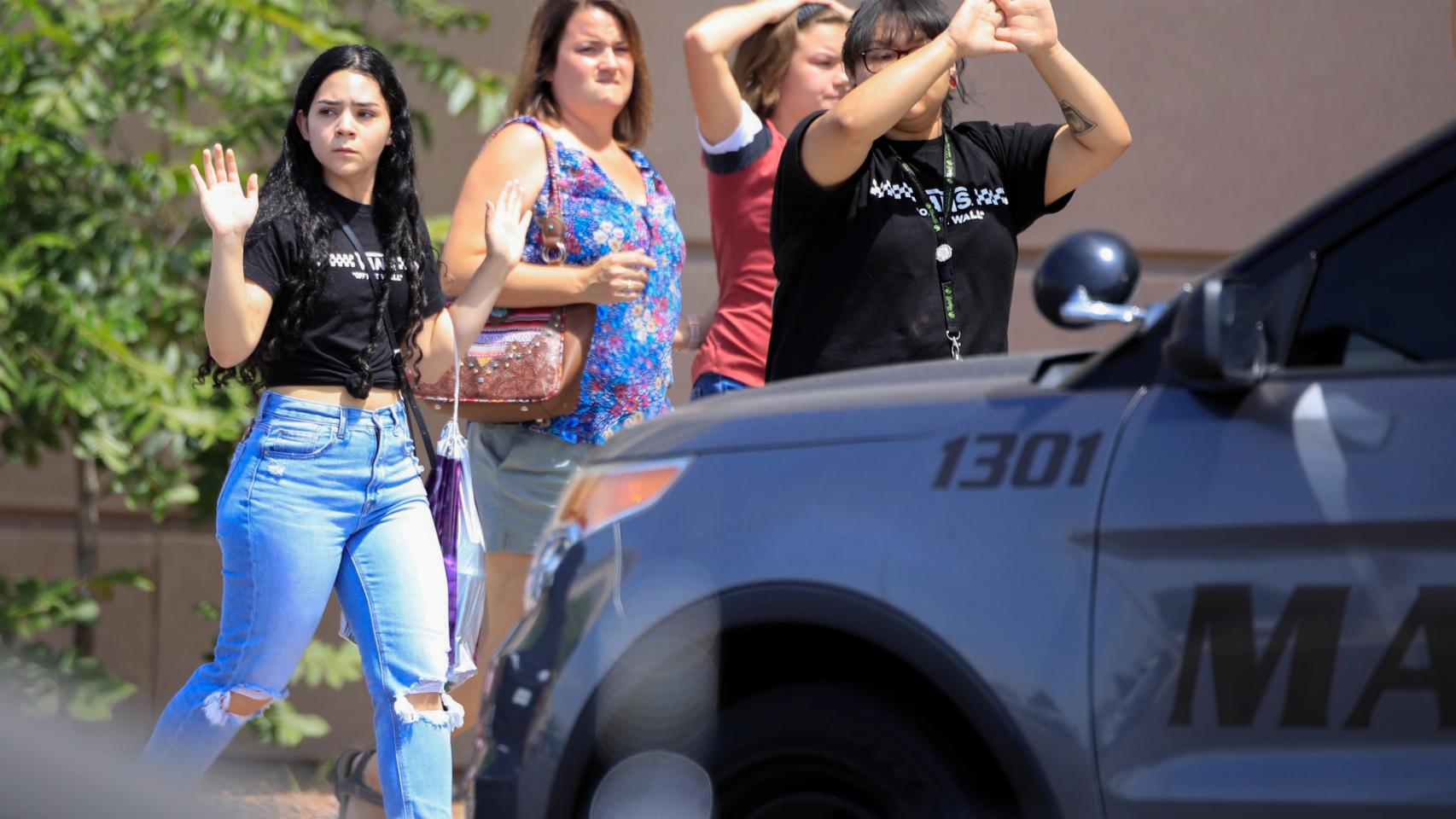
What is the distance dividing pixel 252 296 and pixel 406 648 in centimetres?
86

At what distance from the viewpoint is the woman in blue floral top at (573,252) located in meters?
4.57

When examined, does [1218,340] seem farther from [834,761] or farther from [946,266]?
[946,266]

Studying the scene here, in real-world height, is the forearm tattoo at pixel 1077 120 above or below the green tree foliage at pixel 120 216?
above

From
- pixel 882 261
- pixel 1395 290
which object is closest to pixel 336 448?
pixel 882 261

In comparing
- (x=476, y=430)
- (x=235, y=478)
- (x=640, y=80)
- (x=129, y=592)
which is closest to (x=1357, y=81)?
(x=640, y=80)

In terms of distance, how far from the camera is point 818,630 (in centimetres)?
280

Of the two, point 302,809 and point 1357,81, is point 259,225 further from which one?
point 1357,81

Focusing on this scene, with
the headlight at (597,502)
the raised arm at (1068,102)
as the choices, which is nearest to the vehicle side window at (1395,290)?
the headlight at (597,502)

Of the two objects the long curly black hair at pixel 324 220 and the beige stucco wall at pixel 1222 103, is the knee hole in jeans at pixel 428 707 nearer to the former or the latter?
the long curly black hair at pixel 324 220

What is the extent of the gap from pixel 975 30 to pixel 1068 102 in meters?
0.35

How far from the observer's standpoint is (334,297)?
13.1 ft

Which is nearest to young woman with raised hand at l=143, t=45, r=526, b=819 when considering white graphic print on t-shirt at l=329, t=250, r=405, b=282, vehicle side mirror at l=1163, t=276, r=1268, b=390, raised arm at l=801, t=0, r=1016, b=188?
white graphic print on t-shirt at l=329, t=250, r=405, b=282

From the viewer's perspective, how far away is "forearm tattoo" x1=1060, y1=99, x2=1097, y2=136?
3.95 metres

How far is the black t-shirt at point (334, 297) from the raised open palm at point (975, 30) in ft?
4.51
